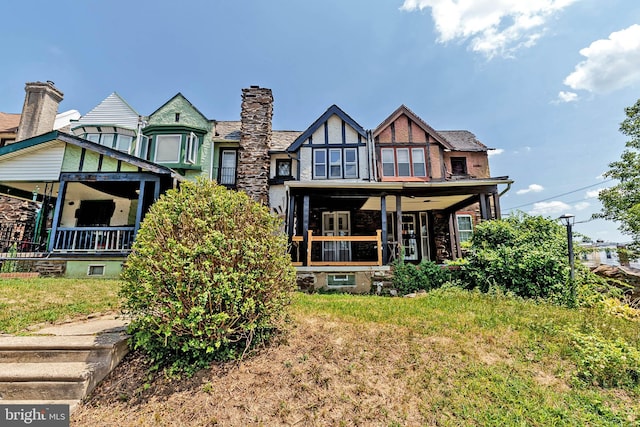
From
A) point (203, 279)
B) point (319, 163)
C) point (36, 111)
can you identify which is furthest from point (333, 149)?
point (36, 111)

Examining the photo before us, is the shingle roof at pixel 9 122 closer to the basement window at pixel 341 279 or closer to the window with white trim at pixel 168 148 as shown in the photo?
the window with white trim at pixel 168 148

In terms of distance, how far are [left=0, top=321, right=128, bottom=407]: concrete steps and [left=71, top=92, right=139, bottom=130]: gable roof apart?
541 inches

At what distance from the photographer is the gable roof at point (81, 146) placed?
10.8 m

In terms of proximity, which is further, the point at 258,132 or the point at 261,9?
the point at 258,132

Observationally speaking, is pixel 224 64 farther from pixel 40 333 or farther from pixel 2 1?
pixel 40 333

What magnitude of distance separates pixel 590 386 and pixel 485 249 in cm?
540

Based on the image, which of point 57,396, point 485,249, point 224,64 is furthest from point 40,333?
point 224,64

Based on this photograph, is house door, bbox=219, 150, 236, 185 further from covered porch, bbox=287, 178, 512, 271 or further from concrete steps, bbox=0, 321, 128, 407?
concrete steps, bbox=0, 321, 128, 407

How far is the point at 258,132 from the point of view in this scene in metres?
13.7

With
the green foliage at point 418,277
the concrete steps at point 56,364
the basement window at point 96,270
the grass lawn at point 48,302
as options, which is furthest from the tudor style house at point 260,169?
the concrete steps at point 56,364

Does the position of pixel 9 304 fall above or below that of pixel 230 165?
below

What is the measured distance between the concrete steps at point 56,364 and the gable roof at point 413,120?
12940mm

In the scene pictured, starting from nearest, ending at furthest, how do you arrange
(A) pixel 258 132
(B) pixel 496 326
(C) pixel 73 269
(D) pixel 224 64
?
1. (B) pixel 496 326
2. (C) pixel 73 269
3. (D) pixel 224 64
4. (A) pixel 258 132

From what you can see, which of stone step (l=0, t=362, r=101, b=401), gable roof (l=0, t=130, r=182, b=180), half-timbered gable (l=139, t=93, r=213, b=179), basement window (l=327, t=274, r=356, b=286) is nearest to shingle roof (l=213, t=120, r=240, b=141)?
half-timbered gable (l=139, t=93, r=213, b=179)
